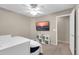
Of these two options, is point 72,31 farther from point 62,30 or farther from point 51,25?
point 51,25

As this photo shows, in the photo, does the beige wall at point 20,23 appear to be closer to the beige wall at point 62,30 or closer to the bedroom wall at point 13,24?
the bedroom wall at point 13,24

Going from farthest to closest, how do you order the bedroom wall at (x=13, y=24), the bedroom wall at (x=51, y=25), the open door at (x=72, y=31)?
the open door at (x=72, y=31), the bedroom wall at (x=51, y=25), the bedroom wall at (x=13, y=24)

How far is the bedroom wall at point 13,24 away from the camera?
103 cm

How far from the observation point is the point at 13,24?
3.73ft

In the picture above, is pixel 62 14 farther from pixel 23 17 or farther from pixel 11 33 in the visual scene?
pixel 11 33

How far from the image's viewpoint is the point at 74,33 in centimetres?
175

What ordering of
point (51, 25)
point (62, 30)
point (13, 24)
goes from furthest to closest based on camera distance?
point (62, 30)
point (51, 25)
point (13, 24)

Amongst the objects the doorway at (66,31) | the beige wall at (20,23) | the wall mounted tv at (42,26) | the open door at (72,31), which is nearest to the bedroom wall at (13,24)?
the beige wall at (20,23)

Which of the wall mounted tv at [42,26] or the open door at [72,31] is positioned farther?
the open door at [72,31]

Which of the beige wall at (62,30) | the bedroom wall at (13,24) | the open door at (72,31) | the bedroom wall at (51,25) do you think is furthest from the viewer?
the open door at (72,31)

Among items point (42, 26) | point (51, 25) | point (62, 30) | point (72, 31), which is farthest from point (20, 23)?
point (72, 31)

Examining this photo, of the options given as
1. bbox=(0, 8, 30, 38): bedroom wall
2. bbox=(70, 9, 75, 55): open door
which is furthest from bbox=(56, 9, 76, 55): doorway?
bbox=(0, 8, 30, 38): bedroom wall
